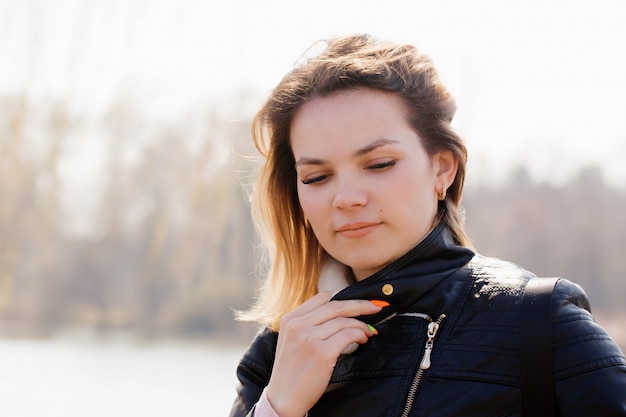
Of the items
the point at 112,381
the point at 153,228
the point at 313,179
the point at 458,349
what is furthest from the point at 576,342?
the point at 153,228

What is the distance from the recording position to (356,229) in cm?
187

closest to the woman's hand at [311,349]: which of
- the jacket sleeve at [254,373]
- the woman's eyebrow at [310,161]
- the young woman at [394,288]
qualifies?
the young woman at [394,288]

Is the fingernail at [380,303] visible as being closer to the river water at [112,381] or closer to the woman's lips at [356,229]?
the woman's lips at [356,229]

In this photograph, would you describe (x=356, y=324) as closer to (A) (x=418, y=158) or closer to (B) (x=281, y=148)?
(A) (x=418, y=158)

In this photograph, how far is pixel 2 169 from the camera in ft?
57.2

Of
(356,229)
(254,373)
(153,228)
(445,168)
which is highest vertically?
(445,168)

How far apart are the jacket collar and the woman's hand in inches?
1.4

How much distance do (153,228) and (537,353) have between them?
769 inches

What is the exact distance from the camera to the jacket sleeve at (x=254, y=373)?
2.03 meters

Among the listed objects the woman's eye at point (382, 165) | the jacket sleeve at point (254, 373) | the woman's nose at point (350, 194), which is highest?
the woman's eye at point (382, 165)

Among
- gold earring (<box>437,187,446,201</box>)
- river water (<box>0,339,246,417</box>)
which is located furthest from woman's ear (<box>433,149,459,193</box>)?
river water (<box>0,339,246,417</box>)

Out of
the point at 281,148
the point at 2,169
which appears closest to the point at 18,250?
the point at 2,169

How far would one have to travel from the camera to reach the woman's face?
1824 millimetres

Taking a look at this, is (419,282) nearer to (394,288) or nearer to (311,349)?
(394,288)
